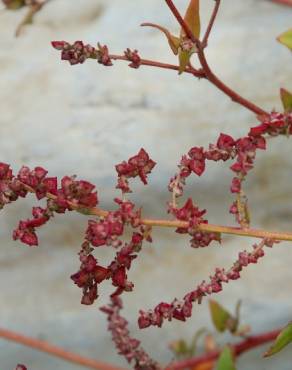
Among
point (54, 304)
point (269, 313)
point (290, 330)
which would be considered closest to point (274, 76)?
point (269, 313)

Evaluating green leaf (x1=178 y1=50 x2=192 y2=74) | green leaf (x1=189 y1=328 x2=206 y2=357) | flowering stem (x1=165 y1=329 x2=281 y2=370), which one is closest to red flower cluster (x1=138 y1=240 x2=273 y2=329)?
green leaf (x1=178 y1=50 x2=192 y2=74)

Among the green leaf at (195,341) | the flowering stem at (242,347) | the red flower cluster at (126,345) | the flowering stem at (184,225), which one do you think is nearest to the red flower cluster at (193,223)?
the flowering stem at (184,225)

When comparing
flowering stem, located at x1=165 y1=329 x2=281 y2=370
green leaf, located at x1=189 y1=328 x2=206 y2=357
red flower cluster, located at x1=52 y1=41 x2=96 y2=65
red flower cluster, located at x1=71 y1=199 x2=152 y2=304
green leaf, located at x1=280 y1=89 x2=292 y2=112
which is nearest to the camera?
red flower cluster, located at x1=71 y1=199 x2=152 y2=304

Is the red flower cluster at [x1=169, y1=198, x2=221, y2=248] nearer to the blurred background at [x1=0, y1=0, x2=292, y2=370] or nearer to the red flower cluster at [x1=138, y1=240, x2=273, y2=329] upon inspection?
the red flower cluster at [x1=138, y1=240, x2=273, y2=329]

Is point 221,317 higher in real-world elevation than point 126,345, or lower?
higher

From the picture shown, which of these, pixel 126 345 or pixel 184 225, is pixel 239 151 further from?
pixel 126 345

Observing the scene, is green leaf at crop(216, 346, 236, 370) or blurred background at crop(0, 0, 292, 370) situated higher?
blurred background at crop(0, 0, 292, 370)

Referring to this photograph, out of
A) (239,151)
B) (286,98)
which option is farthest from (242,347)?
(239,151)
